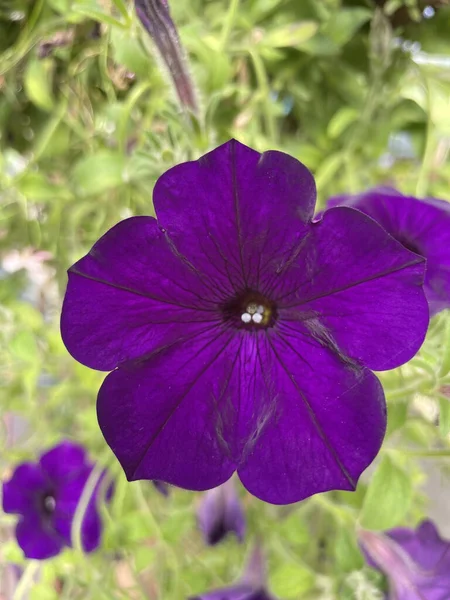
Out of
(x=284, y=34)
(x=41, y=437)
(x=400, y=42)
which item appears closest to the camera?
(x=284, y=34)

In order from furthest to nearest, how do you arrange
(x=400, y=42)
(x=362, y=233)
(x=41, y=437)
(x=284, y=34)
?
1. (x=41, y=437)
2. (x=400, y=42)
3. (x=284, y=34)
4. (x=362, y=233)

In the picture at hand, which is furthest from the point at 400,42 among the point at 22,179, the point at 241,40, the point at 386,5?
the point at 22,179

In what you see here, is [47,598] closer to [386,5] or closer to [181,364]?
[181,364]

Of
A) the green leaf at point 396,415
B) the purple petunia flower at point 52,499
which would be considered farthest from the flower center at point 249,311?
the purple petunia flower at point 52,499

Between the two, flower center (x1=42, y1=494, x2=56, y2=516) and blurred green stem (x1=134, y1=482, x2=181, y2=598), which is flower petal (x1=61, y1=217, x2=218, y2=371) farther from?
flower center (x1=42, y1=494, x2=56, y2=516)

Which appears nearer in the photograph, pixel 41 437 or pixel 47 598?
pixel 47 598

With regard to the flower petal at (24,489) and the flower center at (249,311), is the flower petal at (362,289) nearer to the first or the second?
the flower center at (249,311)

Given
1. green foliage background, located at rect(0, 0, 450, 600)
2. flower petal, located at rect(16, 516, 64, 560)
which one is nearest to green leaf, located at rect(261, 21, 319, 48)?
green foliage background, located at rect(0, 0, 450, 600)
